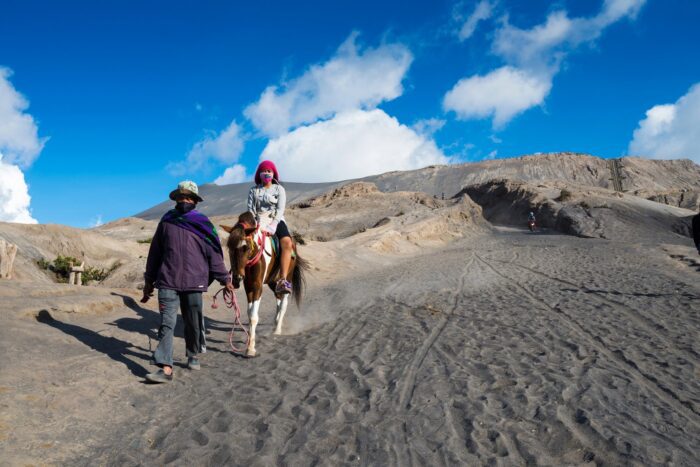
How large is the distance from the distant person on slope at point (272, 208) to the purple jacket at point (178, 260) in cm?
160

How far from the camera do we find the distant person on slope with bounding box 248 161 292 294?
21.8 feet

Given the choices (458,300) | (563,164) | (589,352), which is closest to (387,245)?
(458,300)

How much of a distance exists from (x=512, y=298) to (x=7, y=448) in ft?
28.6

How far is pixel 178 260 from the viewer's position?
484cm

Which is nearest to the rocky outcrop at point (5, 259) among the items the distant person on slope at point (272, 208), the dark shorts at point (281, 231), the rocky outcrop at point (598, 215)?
the distant person on slope at point (272, 208)

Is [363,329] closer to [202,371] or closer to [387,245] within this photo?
[202,371]

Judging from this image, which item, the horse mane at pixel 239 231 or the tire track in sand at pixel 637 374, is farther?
the horse mane at pixel 239 231

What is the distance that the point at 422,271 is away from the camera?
15008 mm

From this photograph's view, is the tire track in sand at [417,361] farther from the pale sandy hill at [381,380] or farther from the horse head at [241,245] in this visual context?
the horse head at [241,245]

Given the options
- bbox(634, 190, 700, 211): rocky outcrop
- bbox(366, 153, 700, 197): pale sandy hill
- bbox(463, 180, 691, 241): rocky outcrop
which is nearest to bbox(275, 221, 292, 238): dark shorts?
bbox(463, 180, 691, 241): rocky outcrop

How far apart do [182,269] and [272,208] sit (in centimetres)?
219

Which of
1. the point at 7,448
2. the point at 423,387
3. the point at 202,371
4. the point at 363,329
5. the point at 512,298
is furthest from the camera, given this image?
the point at 512,298

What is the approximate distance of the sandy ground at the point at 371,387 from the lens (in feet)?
10.6

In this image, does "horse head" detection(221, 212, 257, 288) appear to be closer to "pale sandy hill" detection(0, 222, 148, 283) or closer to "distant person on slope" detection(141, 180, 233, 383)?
"distant person on slope" detection(141, 180, 233, 383)
